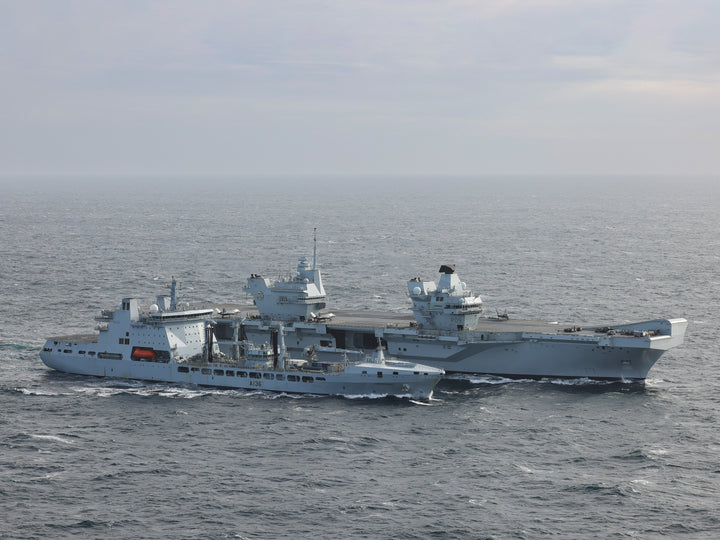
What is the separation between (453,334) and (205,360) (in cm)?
1703

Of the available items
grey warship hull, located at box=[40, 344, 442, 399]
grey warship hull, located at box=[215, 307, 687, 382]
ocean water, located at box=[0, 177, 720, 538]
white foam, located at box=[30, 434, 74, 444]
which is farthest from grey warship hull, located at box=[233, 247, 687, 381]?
white foam, located at box=[30, 434, 74, 444]

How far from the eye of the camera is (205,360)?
6062 centimetres

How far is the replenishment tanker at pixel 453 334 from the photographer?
5844cm

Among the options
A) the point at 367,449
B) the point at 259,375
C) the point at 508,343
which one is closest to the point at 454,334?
the point at 508,343

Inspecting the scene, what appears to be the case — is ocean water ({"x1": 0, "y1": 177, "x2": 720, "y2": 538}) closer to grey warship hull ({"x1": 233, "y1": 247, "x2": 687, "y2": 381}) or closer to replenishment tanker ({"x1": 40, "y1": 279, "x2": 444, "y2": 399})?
replenishment tanker ({"x1": 40, "y1": 279, "x2": 444, "y2": 399})

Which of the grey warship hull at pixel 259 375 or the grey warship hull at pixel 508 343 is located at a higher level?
the grey warship hull at pixel 508 343

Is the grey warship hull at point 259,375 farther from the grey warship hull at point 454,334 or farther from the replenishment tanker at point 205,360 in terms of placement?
the grey warship hull at point 454,334

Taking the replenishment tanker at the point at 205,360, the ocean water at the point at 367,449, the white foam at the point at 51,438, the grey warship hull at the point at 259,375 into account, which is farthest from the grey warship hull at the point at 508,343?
the white foam at the point at 51,438

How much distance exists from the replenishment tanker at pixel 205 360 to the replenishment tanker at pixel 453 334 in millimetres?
2029

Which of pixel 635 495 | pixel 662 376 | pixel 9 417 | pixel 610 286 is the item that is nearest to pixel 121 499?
pixel 9 417

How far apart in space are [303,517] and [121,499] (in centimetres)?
822

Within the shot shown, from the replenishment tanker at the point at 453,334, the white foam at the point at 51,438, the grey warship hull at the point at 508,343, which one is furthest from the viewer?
the replenishment tanker at the point at 453,334

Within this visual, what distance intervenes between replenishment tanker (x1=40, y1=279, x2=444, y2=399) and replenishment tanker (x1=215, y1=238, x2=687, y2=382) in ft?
6.66

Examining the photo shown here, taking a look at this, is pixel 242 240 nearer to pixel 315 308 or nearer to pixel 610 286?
pixel 610 286
